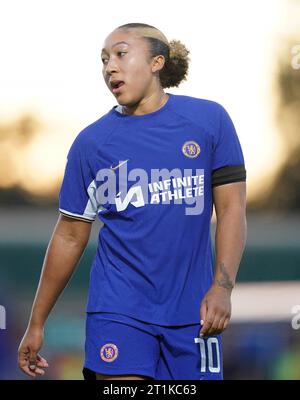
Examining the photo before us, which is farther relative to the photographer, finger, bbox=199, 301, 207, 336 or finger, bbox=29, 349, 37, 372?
finger, bbox=29, 349, 37, 372

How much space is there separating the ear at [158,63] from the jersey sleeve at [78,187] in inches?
16.6

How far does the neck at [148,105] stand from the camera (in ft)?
14.9

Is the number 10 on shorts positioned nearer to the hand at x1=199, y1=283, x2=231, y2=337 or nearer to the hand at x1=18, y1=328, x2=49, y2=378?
the hand at x1=199, y1=283, x2=231, y2=337

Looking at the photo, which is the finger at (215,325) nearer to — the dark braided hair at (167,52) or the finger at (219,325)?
the finger at (219,325)

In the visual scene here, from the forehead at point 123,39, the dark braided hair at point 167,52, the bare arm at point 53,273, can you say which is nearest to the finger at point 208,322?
the bare arm at point 53,273

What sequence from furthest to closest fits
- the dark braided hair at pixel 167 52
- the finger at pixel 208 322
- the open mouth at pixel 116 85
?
the dark braided hair at pixel 167 52, the open mouth at pixel 116 85, the finger at pixel 208 322

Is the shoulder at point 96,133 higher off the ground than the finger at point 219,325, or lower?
higher

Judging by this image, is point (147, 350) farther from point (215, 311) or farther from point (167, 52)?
point (167, 52)

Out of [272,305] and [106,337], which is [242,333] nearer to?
[272,305]

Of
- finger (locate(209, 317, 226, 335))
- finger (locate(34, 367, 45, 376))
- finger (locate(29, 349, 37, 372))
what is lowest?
finger (locate(34, 367, 45, 376))

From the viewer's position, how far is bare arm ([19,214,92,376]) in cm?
464

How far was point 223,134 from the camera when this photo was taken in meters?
4.48

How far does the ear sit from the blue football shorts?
1.03 meters

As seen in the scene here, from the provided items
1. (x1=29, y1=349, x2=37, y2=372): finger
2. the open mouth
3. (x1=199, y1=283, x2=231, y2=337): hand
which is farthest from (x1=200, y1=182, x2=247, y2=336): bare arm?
(x1=29, y1=349, x2=37, y2=372): finger
